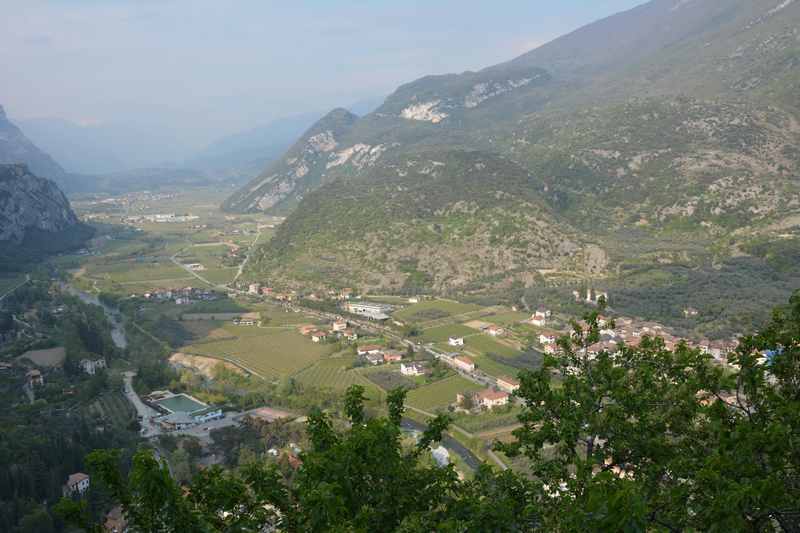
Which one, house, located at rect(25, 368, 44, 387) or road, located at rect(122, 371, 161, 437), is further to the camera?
house, located at rect(25, 368, 44, 387)

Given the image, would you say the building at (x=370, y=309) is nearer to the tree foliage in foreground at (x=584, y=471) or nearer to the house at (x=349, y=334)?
the house at (x=349, y=334)

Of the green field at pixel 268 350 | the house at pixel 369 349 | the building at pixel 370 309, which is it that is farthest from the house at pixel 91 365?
the building at pixel 370 309

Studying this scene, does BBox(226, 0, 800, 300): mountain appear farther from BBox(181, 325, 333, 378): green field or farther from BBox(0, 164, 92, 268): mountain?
BBox(0, 164, 92, 268): mountain

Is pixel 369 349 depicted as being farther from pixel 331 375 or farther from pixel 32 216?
pixel 32 216

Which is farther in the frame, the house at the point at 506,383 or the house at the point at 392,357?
the house at the point at 392,357

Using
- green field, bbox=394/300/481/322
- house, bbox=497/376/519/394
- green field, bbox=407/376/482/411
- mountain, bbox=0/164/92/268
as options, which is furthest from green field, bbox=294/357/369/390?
mountain, bbox=0/164/92/268

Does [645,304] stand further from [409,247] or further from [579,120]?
[579,120]

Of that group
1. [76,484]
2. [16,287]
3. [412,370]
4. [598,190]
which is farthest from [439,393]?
[598,190]
